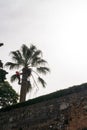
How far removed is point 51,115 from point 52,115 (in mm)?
46

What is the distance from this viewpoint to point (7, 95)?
2750 cm

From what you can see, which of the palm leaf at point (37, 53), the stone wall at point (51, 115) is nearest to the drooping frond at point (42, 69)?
the palm leaf at point (37, 53)

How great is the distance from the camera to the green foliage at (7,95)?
26828 mm

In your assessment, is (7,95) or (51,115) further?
(7,95)

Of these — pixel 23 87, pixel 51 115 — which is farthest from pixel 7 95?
pixel 51 115

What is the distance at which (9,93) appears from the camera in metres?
27.9

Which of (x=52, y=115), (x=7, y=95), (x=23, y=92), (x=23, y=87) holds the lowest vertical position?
(x=52, y=115)

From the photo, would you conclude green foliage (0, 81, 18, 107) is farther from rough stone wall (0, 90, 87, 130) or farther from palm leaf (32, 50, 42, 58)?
rough stone wall (0, 90, 87, 130)

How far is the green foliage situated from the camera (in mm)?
26828

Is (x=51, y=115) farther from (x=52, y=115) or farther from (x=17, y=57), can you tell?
(x=17, y=57)

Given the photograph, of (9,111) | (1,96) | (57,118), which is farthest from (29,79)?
(57,118)

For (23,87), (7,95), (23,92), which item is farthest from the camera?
(7,95)

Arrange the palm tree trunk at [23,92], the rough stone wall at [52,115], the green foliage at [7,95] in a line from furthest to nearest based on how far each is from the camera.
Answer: the green foliage at [7,95] → the palm tree trunk at [23,92] → the rough stone wall at [52,115]

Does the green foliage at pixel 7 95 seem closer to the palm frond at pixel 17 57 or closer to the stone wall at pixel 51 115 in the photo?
the palm frond at pixel 17 57
